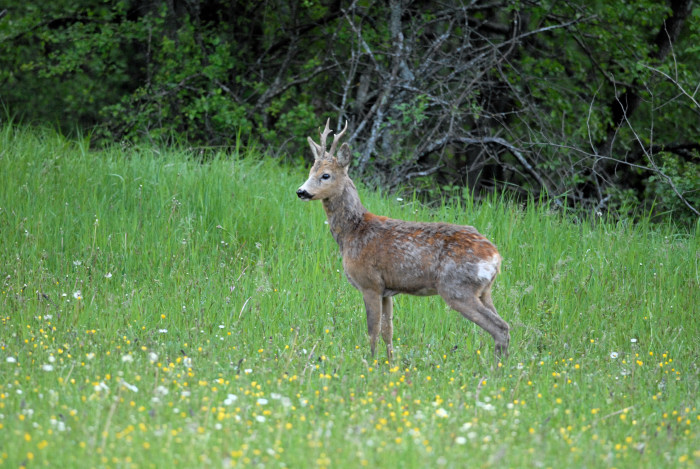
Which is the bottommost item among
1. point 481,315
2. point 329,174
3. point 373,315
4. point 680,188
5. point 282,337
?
point 282,337

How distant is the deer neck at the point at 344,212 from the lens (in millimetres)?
6766

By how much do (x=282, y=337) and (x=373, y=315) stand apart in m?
0.79

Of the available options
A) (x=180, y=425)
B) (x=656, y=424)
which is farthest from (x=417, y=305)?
(x=180, y=425)

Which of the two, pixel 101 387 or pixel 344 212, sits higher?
pixel 344 212

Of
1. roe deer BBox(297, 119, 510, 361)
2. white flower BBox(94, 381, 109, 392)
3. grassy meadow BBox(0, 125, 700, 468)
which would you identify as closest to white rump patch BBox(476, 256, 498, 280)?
roe deer BBox(297, 119, 510, 361)

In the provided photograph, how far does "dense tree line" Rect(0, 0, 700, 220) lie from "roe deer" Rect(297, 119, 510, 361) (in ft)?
14.3

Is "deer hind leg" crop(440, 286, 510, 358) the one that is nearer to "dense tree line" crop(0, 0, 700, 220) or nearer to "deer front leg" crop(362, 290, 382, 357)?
"deer front leg" crop(362, 290, 382, 357)

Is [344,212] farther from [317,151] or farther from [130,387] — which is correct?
[130,387]

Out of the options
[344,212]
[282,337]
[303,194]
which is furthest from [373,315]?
[303,194]

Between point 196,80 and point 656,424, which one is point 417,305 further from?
point 196,80

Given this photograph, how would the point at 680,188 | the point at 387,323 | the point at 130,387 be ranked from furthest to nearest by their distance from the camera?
the point at 680,188, the point at 387,323, the point at 130,387

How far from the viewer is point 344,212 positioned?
680cm

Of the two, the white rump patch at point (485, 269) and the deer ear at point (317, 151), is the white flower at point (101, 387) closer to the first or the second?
the white rump patch at point (485, 269)

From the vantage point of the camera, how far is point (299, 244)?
28.5 feet
